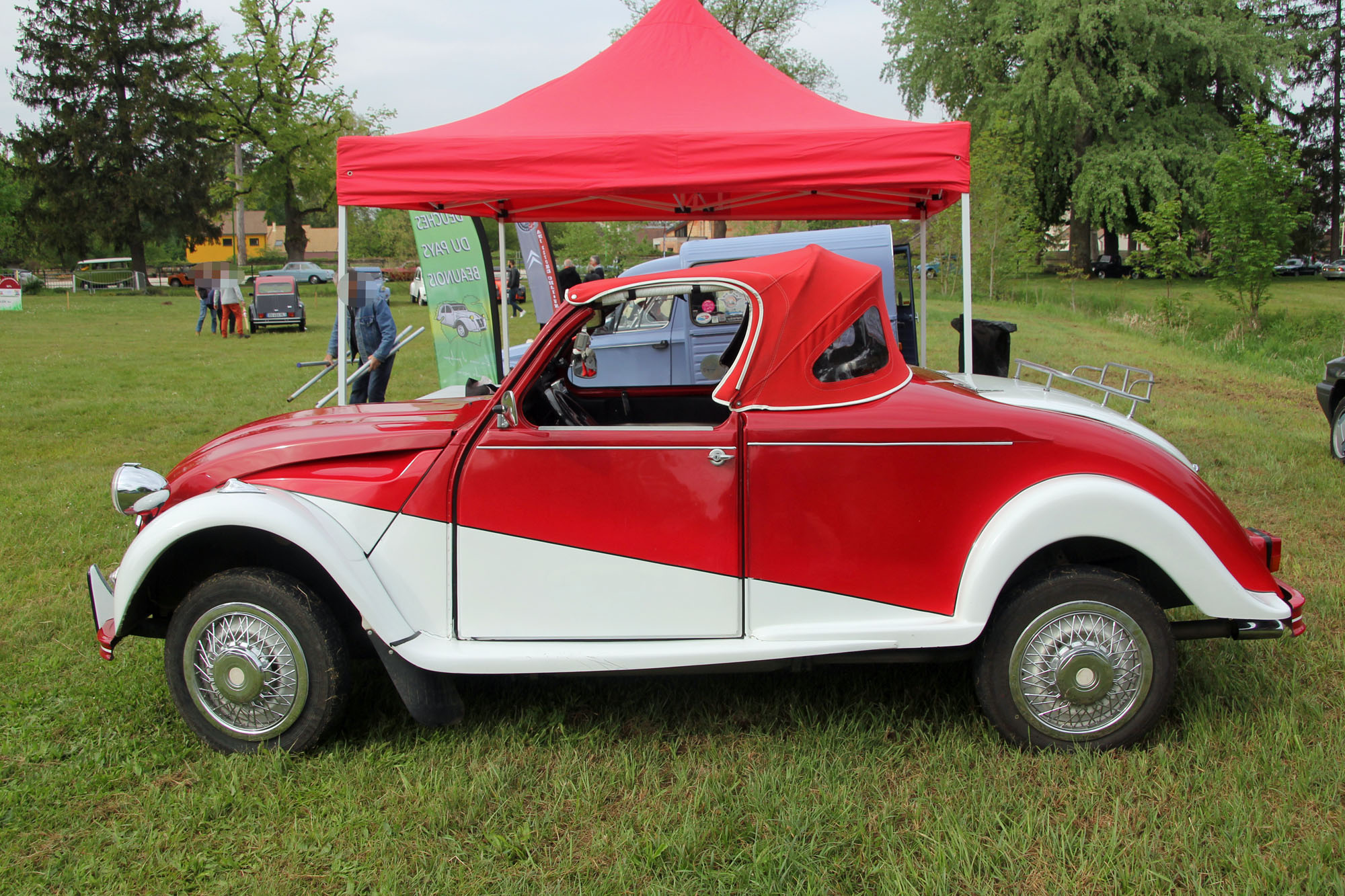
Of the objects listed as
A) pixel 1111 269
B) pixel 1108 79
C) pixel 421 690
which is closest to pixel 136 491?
pixel 421 690

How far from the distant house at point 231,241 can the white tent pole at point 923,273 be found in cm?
5056

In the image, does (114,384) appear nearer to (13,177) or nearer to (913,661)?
(913,661)

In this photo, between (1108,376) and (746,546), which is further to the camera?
(1108,376)

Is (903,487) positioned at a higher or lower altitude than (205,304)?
lower

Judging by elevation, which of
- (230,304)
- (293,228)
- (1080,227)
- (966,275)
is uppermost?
(293,228)

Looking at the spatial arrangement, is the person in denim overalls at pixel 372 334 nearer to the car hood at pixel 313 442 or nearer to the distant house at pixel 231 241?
the car hood at pixel 313 442

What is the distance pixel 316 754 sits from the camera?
3.27 metres

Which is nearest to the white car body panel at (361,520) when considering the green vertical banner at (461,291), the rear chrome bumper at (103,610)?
the rear chrome bumper at (103,610)

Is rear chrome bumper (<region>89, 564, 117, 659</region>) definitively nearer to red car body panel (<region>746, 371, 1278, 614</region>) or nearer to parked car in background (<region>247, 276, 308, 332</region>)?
red car body panel (<region>746, 371, 1278, 614</region>)

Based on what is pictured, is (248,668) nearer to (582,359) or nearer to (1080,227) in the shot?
(582,359)

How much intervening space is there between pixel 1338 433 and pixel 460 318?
27.1ft

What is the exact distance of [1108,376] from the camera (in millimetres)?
13188

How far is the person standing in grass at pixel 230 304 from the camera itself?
20.7 meters

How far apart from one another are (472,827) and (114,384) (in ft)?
41.0
